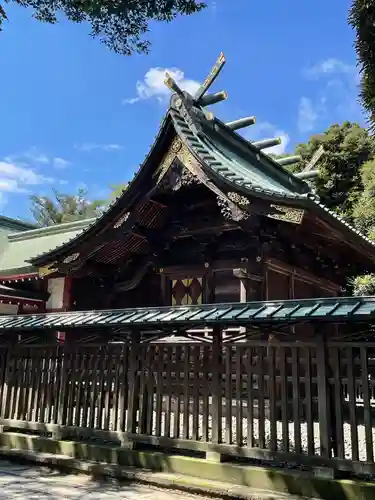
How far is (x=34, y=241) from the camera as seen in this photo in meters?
19.0

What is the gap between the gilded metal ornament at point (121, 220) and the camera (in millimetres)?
9945

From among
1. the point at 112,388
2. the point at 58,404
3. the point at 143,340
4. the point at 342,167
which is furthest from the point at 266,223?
the point at 342,167

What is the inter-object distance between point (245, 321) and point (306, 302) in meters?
0.77

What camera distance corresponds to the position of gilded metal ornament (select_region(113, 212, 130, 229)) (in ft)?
32.6

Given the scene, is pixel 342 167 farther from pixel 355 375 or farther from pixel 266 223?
pixel 355 375

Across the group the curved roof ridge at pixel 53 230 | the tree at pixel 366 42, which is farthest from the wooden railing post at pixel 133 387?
the curved roof ridge at pixel 53 230

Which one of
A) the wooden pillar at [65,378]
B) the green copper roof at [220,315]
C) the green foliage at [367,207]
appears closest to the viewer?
the green copper roof at [220,315]

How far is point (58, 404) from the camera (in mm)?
7777

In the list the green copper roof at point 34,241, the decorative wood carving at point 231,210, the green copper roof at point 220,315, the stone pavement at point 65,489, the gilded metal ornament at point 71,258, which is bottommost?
the stone pavement at point 65,489

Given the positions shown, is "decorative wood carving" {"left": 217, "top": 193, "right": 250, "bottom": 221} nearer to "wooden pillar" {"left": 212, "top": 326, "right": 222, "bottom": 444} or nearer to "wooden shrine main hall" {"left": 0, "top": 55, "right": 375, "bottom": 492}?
"wooden shrine main hall" {"left": 0, "top": 55, "right": 375, "bottom": 492}

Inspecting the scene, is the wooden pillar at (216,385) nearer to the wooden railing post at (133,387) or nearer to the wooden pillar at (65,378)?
the wooden railing post at (133,387)

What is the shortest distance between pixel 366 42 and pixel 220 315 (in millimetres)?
3826

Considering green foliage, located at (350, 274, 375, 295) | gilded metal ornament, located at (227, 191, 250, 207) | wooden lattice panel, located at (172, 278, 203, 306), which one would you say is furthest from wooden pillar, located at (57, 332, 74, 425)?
green foliage, located at (350, 274, 375, 295)

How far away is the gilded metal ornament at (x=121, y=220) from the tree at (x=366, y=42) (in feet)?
18.2
